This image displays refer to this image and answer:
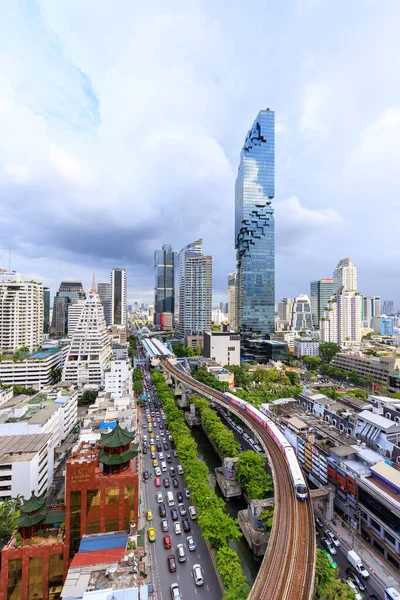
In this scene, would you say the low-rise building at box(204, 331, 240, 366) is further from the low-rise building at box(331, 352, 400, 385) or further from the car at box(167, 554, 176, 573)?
the car at box(167, 554, 176, 573)

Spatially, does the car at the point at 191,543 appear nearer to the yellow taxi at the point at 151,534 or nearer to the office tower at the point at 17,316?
the yellow taxi at the point at 151,534

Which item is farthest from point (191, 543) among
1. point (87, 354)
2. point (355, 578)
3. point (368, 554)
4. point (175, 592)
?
point (87, 354)

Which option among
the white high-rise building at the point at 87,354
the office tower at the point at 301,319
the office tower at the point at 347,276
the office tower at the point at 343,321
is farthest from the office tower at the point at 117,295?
the office tower at the point at 347,276

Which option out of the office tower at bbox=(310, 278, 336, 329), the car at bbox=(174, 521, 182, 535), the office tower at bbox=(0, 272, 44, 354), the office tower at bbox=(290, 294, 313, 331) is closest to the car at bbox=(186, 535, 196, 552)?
the car at bbox=(174, 521, 182, 535)

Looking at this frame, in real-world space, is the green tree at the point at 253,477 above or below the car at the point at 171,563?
above

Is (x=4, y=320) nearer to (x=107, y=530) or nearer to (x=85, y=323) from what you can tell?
(x=85, y=323)

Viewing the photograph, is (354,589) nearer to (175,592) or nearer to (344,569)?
(344,569)
